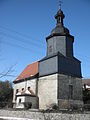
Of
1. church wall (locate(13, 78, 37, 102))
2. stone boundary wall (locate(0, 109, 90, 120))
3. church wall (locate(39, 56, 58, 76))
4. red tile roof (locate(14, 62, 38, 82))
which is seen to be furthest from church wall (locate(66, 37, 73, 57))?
stone boundary wall (locate(0, 109, 90, 120))

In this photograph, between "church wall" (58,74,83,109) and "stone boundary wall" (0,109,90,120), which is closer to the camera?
"stone boundary wall" (0,109,90,120)

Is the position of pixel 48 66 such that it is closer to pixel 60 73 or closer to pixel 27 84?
pixel 60 73

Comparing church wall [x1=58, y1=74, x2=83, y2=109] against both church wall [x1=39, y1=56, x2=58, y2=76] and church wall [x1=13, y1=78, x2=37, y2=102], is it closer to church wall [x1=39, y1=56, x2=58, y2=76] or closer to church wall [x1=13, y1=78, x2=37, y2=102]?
church wall [x1=39, y1=56, x2=58, y2=76]

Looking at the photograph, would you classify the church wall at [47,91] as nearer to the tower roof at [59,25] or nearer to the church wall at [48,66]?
the church wall at [48,66]

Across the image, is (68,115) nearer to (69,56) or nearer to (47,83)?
(47,83)

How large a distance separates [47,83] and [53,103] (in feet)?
12.8

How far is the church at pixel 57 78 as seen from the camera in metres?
26.7

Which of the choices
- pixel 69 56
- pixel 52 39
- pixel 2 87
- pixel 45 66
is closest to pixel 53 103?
pixel 45 66

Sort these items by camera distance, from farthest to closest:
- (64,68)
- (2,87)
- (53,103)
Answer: (2,87) < (64,68) < (53,103)

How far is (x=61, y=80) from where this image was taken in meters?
27.0

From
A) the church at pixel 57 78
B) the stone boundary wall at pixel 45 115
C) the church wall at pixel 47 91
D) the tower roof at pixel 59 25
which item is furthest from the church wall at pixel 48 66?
the stone boundary wall at pixel 45 115

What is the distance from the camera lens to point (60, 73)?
2719cm

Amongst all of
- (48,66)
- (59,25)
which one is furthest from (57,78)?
(59,25)

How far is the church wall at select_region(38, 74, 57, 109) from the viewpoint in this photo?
86.9 feet
